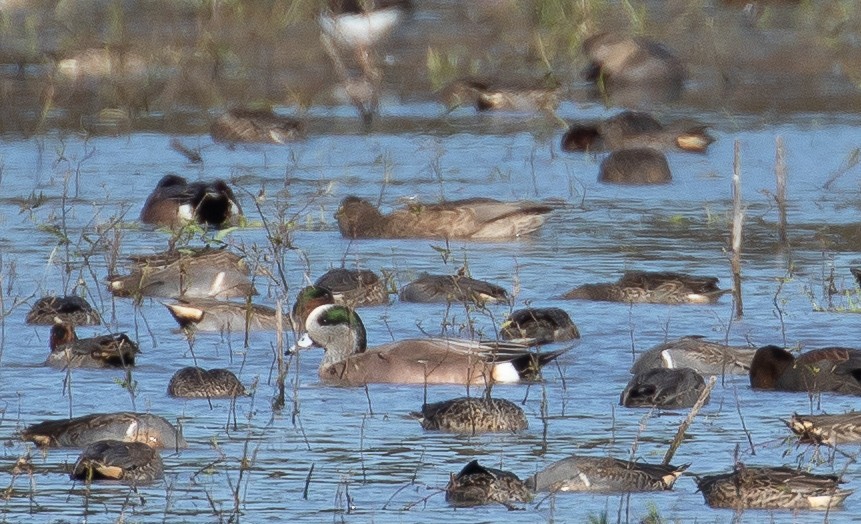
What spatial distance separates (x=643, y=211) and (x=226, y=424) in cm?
666

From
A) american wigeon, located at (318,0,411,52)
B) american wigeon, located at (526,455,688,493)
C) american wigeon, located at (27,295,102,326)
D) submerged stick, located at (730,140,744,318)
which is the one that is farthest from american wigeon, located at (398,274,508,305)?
american wigeon, located at (318,0,411,52)

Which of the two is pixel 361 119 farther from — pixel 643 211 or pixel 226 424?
pixel 226 424

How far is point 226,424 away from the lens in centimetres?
910

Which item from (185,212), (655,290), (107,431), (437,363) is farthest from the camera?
(185,212)

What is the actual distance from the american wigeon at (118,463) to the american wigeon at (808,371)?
2995mm

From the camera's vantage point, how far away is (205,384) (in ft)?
31.4

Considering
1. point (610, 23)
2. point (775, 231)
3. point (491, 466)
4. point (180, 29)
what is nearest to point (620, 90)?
point (610, 23)

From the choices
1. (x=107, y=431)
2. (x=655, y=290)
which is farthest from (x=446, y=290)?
(x=107, y=431)

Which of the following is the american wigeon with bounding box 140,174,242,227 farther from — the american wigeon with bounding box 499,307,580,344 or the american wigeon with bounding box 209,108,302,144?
the american wigeon with bounding box 499,307,580,344

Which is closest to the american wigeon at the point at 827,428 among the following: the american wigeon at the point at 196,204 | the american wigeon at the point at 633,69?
the american wigeon at the point at 196,204

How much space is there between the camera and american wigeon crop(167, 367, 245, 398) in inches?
376

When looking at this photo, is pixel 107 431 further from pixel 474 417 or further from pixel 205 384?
pixel 474 417

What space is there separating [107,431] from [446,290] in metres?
3.63

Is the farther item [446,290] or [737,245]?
[446,290]
